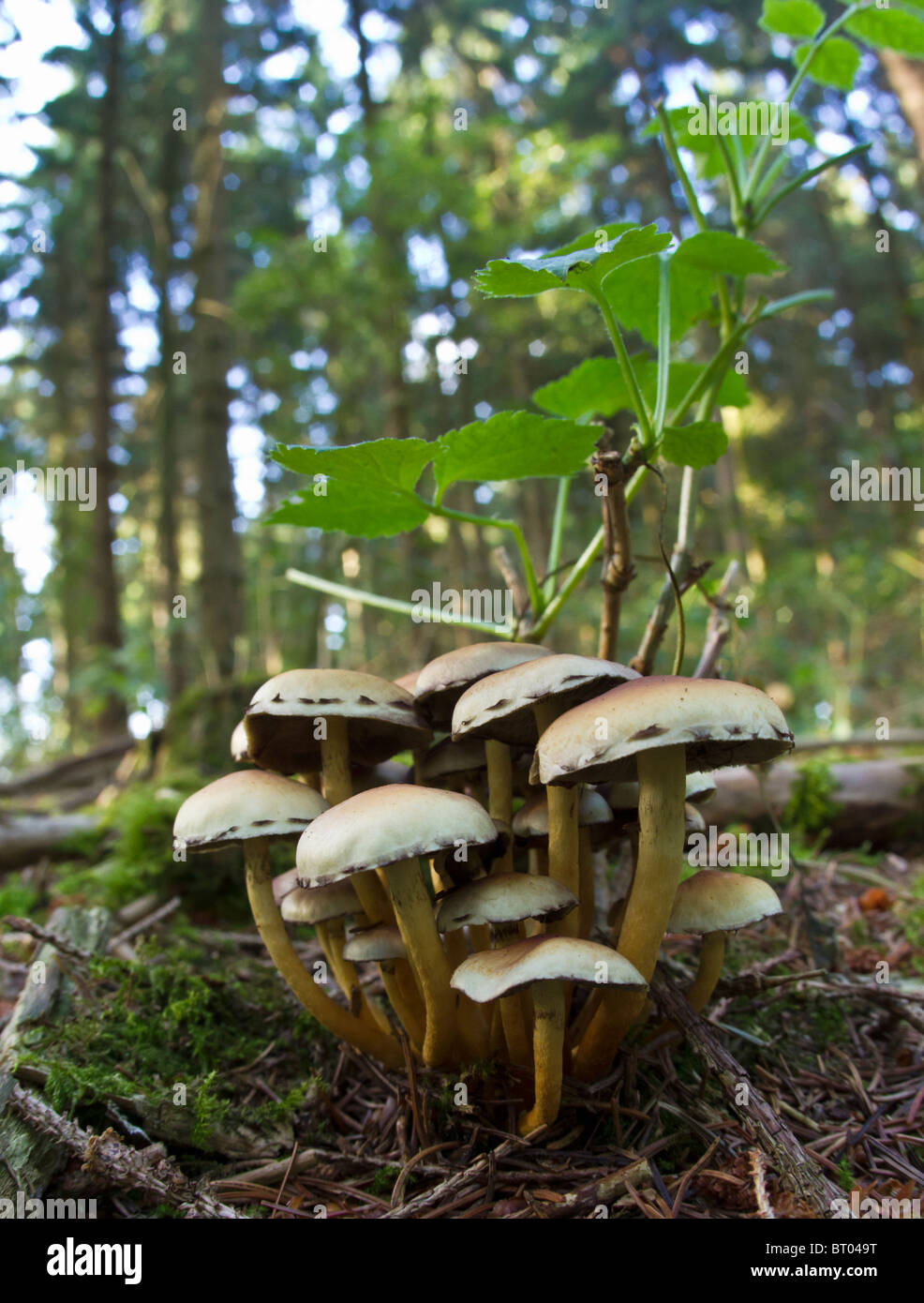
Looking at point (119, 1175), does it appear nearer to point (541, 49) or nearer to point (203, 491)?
point (203, 491)

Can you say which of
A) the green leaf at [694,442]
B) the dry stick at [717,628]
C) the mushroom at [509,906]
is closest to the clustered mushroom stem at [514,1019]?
the mushroom at [509,906]

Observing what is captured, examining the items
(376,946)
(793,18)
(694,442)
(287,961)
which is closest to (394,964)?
(376,946)

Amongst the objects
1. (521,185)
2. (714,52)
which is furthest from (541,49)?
(521,185)

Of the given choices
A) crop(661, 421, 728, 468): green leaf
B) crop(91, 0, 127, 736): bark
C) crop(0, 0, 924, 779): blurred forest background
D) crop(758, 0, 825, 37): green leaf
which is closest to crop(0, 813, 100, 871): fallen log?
crop(0, 0, 924, 779): blurred forest background

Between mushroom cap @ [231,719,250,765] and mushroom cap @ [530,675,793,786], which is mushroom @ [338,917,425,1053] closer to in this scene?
mushroom cap @ [231,719,250,765]

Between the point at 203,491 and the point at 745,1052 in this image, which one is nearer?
the point at 745,1052

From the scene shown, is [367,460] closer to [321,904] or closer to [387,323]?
[321,904]
